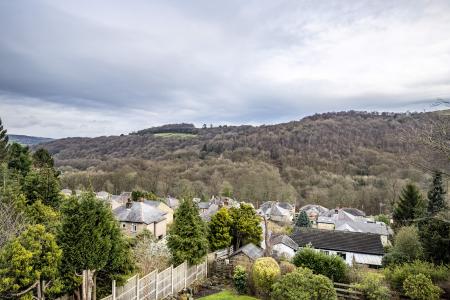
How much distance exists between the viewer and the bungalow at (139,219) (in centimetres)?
3406

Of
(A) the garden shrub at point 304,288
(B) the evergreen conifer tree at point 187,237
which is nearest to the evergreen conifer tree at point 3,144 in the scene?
(B) the evergreen conifer tree at point 187,237

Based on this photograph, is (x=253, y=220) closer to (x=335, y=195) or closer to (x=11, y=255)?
(x=11, y=255)

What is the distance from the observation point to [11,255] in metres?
10.2

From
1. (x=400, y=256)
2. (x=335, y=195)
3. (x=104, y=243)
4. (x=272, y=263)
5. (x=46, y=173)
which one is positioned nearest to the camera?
(x=104, y=243)

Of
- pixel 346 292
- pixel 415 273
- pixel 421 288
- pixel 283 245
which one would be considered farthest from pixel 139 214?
pixel 421 288

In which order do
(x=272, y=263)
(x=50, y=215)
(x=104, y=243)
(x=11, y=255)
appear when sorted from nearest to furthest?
(x=11, y=255)
(x=104, y=243)
(x=272, y=263)
(x=50, y=215)

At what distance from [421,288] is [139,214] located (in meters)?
26.1

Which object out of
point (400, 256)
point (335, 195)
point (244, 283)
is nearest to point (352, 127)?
point (335, 195)

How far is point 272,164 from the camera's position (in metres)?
116

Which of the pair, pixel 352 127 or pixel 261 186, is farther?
pixel 352 127

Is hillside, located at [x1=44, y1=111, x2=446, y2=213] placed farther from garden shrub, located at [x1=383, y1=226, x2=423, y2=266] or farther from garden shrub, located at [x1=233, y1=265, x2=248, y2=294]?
garden shrub, located at [x1=233, y1=265, x2=248, y2=294]

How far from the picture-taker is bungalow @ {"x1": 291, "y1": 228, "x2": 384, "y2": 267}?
100ft

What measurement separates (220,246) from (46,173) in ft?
43.5

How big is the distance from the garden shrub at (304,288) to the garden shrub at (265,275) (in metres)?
1.71
